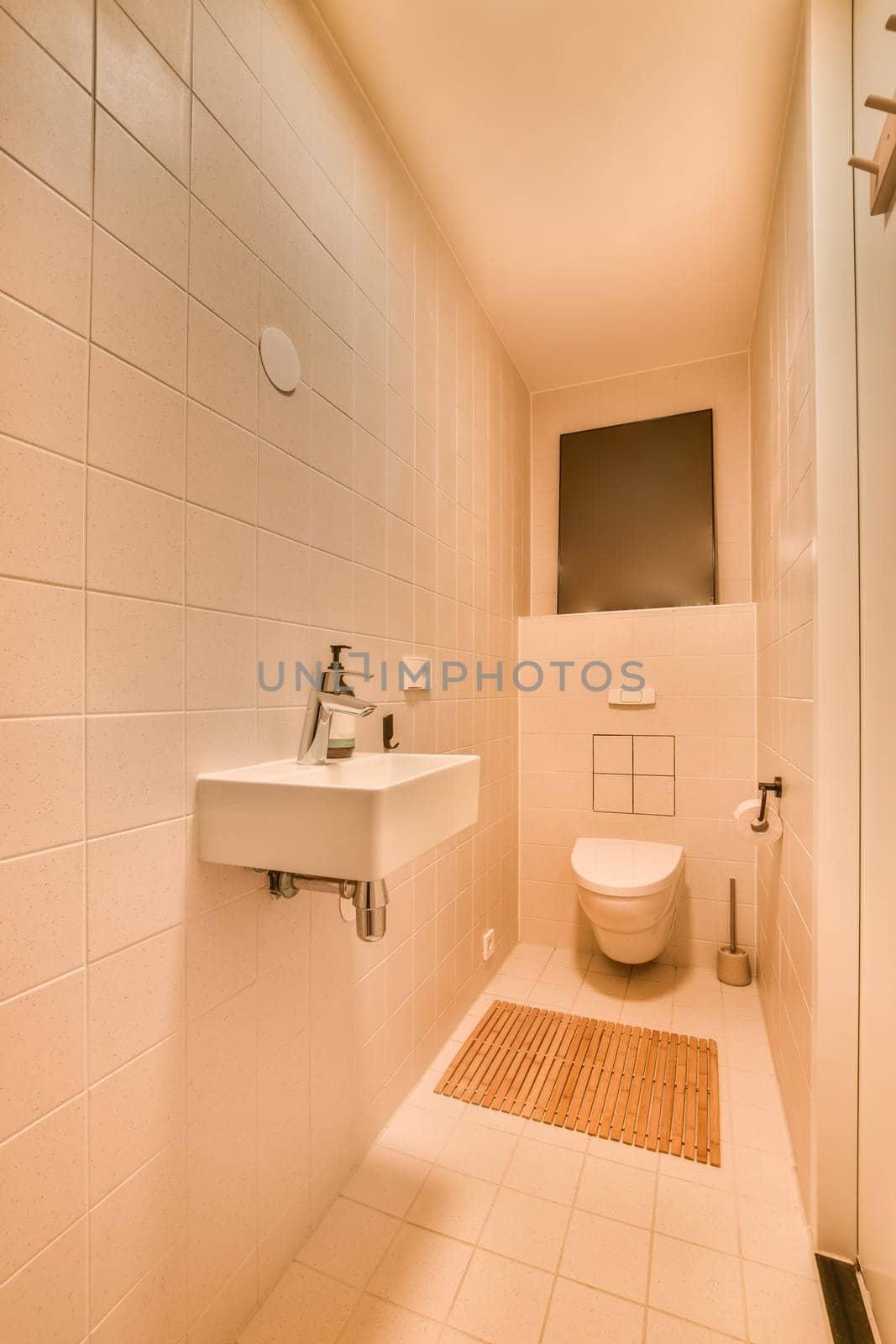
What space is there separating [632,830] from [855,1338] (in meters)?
1.65

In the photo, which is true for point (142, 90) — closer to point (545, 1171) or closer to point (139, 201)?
point (139, 201)

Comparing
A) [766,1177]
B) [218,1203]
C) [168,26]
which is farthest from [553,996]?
[168,26]

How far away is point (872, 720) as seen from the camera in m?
1.15

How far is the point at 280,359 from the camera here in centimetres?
121

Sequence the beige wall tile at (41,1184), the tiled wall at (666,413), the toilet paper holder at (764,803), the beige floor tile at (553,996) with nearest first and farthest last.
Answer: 1. the beige wall tile at (41,1184)
2. the toilet paper holder at (764,803)
3. the beige floor tile at (553,996)
4. the tiled wall at (666,413)

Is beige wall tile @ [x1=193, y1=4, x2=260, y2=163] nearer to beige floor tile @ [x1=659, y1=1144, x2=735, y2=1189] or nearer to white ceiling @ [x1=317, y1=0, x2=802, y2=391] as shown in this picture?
white ceiling @ [x1=317, y1=0, x2=802, y2=391]

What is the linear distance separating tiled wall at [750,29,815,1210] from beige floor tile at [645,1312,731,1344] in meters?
0.39

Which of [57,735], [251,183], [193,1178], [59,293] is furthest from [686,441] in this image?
[193,1178]

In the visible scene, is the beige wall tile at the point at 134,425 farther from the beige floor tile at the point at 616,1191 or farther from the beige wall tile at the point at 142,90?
the beige floor tile at the point at 616,1191

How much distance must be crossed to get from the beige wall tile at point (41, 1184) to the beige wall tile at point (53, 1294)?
0.06 ft

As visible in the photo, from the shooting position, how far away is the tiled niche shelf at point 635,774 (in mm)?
2590

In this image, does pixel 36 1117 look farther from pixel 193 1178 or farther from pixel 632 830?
pixel 632 830

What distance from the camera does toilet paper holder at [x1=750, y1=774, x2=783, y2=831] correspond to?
5.80ft

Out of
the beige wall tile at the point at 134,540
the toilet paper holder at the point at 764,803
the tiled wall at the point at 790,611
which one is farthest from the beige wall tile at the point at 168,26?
the toilet paper holder at the point at 764,803
